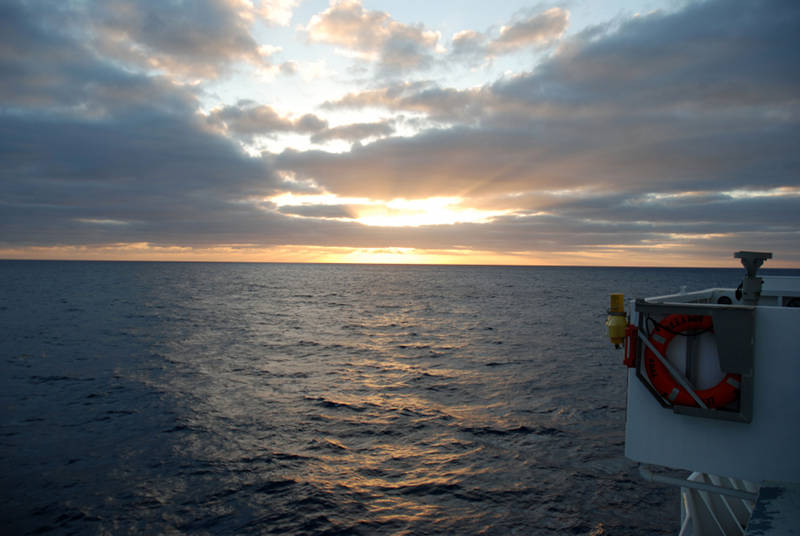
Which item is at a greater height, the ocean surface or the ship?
the ship

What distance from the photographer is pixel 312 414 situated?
16.5 meters

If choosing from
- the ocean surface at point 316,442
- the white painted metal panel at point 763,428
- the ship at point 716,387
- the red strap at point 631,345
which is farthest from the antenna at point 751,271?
the ocean surface at point 316,442

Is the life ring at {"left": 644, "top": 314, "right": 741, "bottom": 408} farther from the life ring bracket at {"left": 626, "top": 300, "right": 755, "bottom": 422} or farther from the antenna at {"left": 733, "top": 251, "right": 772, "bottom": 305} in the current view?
the antenna at {"left": 733, "top": 251, "right": 772, "bottom": 305}

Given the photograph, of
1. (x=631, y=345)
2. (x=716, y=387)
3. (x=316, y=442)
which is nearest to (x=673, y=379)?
(x=716, y=387)

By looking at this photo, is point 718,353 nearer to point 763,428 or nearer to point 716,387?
point 716,387

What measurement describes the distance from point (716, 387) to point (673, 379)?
1.46 ft

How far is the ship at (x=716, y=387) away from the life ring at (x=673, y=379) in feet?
0.04

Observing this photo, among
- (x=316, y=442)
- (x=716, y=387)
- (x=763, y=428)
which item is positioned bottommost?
(x=316, y=442)

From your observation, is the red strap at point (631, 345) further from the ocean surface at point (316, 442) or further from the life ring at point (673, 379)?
the ocean surface at point (316, 442)

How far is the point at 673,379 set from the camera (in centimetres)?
568

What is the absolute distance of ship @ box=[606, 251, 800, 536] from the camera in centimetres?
519

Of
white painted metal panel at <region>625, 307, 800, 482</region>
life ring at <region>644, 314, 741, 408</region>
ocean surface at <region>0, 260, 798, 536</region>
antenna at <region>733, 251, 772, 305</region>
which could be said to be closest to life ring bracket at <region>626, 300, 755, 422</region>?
life ring at <region>644, 314, 741, 408</region>

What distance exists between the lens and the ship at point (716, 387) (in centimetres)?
519

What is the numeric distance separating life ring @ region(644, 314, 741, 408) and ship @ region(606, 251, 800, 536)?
0.01 metres
